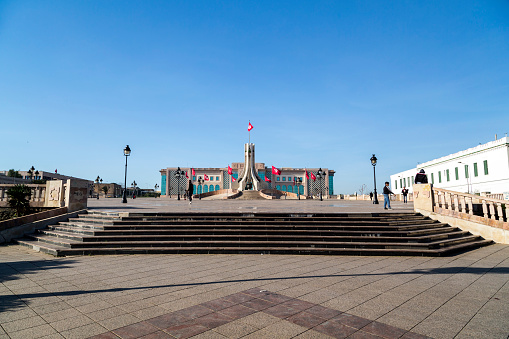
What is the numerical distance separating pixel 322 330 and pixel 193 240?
20.6ft

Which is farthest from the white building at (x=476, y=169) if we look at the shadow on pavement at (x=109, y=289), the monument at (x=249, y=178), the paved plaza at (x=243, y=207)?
the shadow on pavement at (x=109, y=289)

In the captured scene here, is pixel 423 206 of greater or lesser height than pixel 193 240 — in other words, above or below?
above

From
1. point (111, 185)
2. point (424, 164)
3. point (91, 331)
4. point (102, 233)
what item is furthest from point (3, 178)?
point (424, 164)

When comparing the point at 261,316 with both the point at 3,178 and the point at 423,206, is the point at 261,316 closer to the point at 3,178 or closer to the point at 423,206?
the point at 423,206

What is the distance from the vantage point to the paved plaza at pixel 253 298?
11.4 ft

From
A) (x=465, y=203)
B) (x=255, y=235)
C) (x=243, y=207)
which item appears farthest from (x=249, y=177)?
(x=255, y=235)

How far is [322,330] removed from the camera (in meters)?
3.43

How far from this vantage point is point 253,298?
4.58 metres

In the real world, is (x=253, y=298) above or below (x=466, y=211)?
below

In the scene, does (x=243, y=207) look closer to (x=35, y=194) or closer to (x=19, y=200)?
(x=35, y=194)

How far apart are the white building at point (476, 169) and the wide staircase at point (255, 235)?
1348 inches

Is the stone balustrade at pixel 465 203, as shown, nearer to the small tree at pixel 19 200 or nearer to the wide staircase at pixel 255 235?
the wide staircase at pixel 255 235

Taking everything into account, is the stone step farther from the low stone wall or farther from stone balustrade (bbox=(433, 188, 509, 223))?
the low stone wall

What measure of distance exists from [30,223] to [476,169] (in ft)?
166
